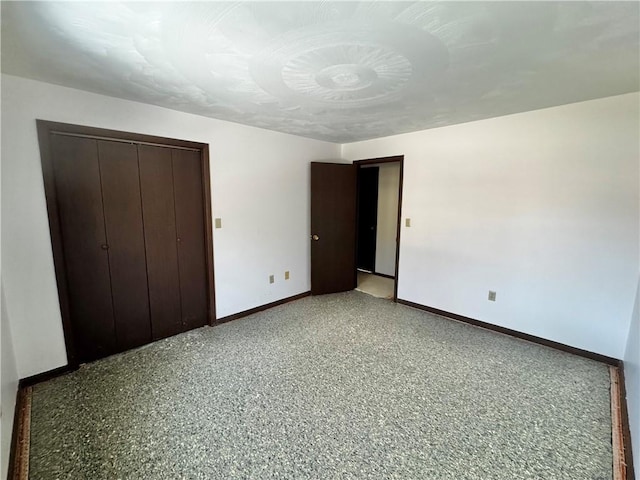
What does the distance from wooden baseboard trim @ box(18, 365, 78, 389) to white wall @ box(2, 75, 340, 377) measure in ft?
0.12

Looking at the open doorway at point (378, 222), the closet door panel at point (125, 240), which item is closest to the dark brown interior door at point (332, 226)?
the open doorway at point (378, 222)

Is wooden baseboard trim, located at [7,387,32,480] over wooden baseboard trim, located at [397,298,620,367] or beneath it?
beneath

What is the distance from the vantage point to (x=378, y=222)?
5.39m

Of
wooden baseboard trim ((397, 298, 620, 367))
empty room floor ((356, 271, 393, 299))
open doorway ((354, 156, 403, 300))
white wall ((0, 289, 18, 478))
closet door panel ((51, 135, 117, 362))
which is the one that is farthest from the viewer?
open doorway ((354, 156, 403, 300))

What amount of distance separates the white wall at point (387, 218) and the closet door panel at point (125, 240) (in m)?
3.91

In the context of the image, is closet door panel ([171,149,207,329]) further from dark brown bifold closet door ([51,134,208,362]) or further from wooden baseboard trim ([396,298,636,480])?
wooden baseboard trim ([396,298,636,480])

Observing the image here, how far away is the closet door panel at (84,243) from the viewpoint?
2186 mm

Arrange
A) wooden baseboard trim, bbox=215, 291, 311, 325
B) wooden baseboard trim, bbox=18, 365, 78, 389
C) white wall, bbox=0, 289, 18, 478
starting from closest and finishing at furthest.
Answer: white wall, bbox=0, 289, 18, 478
wooden baseboard trim, bbox=18, 365, 78, 389
wooden baseboard trim, bbox=215, 291, 311, 325

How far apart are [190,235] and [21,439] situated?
5.99 feet

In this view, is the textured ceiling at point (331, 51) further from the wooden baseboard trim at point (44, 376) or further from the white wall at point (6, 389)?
the wooden baseboard trim at point (44, 376)

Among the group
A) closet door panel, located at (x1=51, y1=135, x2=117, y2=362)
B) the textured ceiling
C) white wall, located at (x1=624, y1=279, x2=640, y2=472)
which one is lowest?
white wall, located at (x1=624, y1=279, x2=640, y2=472)

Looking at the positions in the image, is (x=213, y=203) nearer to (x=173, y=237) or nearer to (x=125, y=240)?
(x=173, y=237)

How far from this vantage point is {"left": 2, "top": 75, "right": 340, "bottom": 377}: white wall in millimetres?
1973

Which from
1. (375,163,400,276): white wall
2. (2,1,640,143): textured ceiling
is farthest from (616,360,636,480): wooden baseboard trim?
(375,163,400,276): white wall
